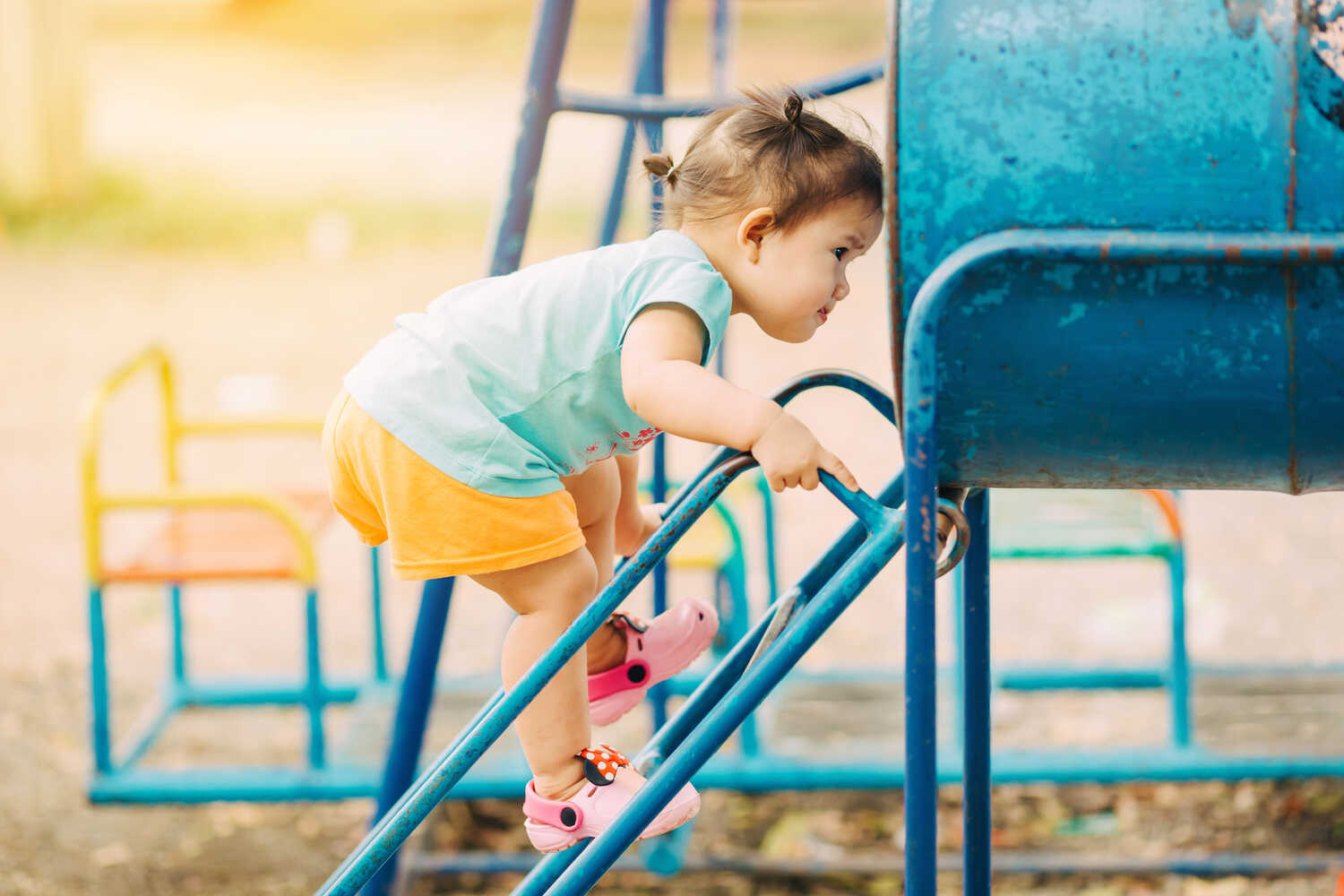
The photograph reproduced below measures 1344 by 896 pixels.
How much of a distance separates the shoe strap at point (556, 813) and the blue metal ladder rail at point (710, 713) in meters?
0.07

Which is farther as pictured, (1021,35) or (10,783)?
(10,783)

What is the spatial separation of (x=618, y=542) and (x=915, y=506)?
600 millimetres

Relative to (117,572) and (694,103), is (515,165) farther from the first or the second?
(117,572)

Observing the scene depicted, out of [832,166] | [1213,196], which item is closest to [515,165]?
[832,166]

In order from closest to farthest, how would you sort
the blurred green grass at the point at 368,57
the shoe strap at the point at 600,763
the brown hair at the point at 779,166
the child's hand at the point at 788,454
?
1. the child's hand at the point at 788,454
2. the brown hair at the point at 779,166
3. the shoe strap at the point at 600,763
4. the blurred green grass at the point at 368,57

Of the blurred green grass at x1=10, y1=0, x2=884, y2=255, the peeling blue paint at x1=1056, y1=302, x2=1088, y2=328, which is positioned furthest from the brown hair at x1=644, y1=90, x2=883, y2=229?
the blurred green grass at x1=10, y1=0, x2=884, y2=255

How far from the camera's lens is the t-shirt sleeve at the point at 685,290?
1.59 m

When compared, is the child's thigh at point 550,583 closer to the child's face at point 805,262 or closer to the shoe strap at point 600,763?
the shoe strap at point 600,763

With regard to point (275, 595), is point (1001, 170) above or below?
above

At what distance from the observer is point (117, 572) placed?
2949 mm

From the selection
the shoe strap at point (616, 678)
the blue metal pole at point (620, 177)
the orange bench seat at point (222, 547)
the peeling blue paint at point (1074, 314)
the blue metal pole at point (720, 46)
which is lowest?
the shoe strap at point (616, 678)

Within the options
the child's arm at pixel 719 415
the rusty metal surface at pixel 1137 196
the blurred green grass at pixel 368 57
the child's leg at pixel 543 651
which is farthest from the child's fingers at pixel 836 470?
the blurred green grass at pixel 368 57

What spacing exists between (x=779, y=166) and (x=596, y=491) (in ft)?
1.56

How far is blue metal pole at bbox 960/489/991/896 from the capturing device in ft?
6.17
